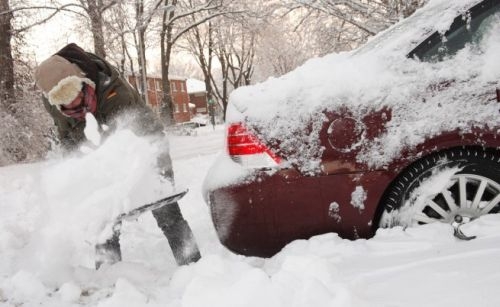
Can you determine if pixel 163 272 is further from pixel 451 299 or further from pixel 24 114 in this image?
pixel 24 114

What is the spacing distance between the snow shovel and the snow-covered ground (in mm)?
59

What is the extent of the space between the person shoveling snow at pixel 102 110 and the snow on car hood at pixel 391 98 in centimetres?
86

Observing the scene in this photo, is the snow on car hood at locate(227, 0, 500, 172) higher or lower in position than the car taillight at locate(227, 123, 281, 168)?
higher

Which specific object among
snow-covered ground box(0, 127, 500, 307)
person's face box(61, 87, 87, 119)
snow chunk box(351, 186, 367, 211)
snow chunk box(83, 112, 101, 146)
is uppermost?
person's face box(61, 87, 87, 119)

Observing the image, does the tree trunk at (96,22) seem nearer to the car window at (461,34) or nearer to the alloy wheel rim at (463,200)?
the car window at (461,34)

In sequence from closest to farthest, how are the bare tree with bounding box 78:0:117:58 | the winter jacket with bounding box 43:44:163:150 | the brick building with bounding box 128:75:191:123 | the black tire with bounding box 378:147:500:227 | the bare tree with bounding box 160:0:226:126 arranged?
the black tire with bounding box 378:147:500:227 < the winter jacket with bounding box 43:44:163:150 < the bare tree with bounding box 78:0:117:58 < the bare tree with bounding box 160:0:226:126 < the brick building with bounding box 128:75:191:123

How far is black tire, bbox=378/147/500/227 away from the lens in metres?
2.68

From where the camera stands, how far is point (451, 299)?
195 cm

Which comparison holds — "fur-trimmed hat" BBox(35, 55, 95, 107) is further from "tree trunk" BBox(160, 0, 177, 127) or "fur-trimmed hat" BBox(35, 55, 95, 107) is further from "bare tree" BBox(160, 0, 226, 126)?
"tree trunk" BBox(160, 0, 177, 127)

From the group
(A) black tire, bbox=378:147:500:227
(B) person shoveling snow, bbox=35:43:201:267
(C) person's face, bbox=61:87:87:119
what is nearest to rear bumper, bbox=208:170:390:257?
(A) black tire, bbox=378:147:500:227

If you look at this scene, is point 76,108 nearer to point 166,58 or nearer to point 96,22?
point 96,22

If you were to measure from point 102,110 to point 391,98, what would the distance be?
1.91 m

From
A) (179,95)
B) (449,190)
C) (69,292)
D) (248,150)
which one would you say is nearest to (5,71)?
(69,292)

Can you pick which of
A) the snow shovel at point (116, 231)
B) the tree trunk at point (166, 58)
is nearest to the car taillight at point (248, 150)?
the snow shovel at point (116, 231)
